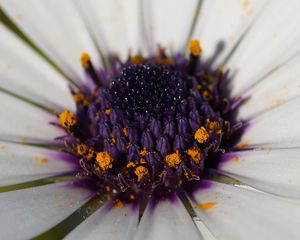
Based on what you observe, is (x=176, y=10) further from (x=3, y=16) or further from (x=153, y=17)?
(x=3, y=16)

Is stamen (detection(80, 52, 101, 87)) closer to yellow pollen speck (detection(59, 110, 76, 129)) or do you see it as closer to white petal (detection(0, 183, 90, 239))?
yellow pollen speck (detection(59, 110, 76, 129))

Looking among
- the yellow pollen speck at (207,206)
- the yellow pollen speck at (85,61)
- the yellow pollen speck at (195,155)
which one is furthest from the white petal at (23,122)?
the yellow pollen speck at (207,206)

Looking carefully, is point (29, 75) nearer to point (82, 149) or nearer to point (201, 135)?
point (82, 149)

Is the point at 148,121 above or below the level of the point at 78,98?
Answer: below

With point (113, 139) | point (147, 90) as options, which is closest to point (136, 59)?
point (147, 90)

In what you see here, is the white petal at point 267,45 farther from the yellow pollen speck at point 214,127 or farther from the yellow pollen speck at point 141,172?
the yellow pollen speck at point 141,172

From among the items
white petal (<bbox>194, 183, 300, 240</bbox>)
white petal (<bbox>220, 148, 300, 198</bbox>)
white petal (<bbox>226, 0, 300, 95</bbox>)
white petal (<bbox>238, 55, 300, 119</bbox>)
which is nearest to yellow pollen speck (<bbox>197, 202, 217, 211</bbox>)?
white petal (<bbox>194, 183, 300, 240</bbox>)

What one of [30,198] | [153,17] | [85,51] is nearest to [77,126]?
[30,198]
